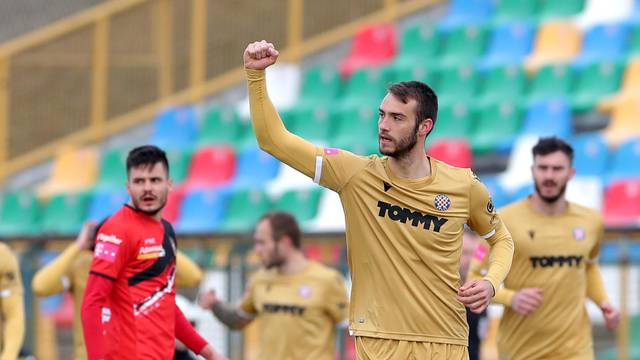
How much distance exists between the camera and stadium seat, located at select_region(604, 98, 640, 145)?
1683 centimetres

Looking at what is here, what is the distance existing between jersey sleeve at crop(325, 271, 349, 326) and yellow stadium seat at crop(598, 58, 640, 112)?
286 inches

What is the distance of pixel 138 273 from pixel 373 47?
13.3 m

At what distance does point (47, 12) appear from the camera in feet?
75.9

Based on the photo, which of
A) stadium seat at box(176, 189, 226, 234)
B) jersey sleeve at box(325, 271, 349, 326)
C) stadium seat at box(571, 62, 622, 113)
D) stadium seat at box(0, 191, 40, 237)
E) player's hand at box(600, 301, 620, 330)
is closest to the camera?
player's hand at box(600, 301, 620, 330)

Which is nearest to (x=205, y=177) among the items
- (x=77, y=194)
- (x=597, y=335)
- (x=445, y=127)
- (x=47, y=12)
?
(x=77, y=194)

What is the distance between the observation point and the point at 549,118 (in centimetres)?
1758

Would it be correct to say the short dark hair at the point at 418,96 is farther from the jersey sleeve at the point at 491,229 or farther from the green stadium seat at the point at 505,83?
the green stadium seat at the point at 505,83

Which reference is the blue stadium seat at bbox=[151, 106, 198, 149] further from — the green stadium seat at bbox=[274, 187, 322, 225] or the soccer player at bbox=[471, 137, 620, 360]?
the soccer player at bbox=[471, 137, 620, 360]

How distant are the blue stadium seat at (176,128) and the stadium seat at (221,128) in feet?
0.91

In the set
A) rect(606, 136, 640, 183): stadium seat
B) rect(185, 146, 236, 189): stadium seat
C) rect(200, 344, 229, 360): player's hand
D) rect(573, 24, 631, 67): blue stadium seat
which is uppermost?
rect(573, 24, 631, 67): blue stadium seat

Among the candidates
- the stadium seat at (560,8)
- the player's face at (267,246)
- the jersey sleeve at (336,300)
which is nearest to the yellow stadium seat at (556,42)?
the stadium seat at (560,8)

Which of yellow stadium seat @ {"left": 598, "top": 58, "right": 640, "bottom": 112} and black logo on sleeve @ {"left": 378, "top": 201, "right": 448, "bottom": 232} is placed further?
yellow stadium seat @ {"left": 598, "top": 58, "right": 640, "bottom": 112}

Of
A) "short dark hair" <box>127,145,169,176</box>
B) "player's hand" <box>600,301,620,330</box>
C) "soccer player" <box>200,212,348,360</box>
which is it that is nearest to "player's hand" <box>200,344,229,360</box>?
"short dark hair" <box>127,145,169,176</box>

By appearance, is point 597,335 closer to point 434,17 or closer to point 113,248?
point 113,248
